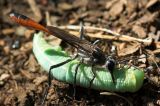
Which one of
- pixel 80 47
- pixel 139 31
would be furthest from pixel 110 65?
pixel 139 31

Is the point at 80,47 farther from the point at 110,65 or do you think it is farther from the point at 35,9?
the point at 35,9

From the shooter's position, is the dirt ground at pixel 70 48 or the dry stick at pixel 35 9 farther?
the dry stick at pixel 35 9

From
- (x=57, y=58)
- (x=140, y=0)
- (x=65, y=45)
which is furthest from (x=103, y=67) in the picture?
(x=140, y=0)

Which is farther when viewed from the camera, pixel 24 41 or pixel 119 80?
pixel 24 41

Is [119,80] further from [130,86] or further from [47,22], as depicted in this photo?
[47,22]

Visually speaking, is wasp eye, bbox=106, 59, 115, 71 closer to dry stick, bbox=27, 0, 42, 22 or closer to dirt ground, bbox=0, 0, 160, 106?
dirt ground, bbox=0, 0, 160, 106

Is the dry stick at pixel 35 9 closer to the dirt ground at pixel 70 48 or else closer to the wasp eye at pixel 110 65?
the dirt ground at pixel 70 48

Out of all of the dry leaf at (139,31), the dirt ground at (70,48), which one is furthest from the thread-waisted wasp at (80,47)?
the dry leaf at (139,31)
